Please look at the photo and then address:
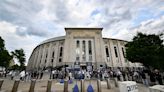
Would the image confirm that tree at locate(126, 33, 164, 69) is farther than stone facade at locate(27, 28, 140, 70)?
No

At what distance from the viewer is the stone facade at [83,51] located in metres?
39.8

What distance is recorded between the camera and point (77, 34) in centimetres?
4362

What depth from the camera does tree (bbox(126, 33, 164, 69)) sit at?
1688 centimetres

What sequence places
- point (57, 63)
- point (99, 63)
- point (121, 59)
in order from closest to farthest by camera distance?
point (99, 63), point (57, 63), point (121, 59)

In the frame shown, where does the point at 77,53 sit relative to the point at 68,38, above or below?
below

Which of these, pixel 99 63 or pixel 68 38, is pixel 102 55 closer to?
pixel 99 63

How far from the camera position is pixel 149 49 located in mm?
17438

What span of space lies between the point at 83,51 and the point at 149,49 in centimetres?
2575

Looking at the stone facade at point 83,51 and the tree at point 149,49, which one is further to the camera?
the stone facade at point 83,51

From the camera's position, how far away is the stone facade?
39.8 metres

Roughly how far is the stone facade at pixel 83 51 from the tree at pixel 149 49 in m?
19.8

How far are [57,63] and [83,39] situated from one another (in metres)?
13.5

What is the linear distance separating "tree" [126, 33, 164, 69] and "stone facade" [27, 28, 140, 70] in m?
19.8

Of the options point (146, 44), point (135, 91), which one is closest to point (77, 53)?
point (146, 44)
